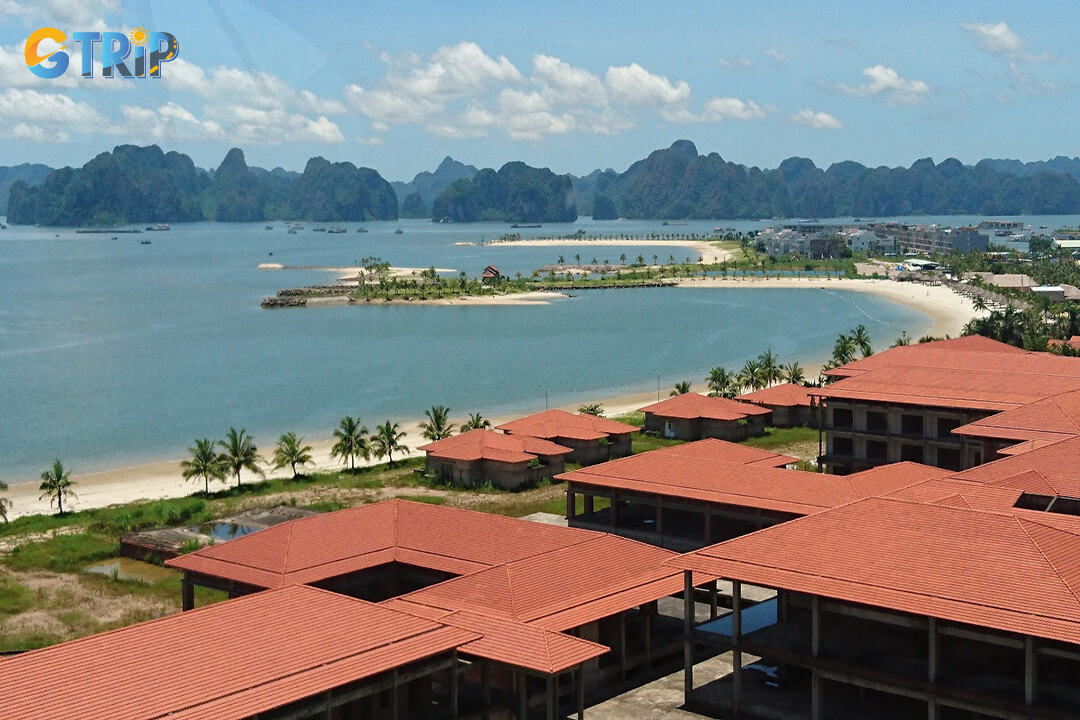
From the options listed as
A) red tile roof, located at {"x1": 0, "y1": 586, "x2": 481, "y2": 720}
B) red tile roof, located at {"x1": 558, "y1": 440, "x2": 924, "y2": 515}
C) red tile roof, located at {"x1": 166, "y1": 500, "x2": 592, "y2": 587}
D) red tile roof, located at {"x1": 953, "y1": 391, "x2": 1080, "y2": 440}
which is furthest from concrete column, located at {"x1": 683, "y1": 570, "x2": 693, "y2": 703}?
red tile roof, located at {"x1": 953, "y1": 391, "x2": 1080, "y2": 440}

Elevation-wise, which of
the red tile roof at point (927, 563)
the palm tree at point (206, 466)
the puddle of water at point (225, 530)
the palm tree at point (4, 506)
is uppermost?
the red tile roof at point (927, 563)

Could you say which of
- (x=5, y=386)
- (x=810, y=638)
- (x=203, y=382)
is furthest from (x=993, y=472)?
(x=5, y=386)

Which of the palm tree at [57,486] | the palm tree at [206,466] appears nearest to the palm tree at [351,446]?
the palm tree at [206,466]

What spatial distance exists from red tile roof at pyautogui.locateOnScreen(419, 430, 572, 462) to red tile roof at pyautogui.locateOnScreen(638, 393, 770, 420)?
9.28m

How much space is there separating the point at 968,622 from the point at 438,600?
34.2ft

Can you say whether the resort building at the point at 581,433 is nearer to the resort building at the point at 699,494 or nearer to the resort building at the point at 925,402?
the resort building at the point at 925,402

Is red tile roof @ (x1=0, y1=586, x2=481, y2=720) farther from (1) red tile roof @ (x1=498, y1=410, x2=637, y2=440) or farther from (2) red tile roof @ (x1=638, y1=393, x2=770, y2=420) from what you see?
(2) red tile roof @ (x1=638, y1=393, x2=770, y2=420)

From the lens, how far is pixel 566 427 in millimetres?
56250

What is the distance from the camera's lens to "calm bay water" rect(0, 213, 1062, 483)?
76938 millimetres

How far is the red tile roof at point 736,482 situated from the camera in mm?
34812

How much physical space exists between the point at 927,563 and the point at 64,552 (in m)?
29.3

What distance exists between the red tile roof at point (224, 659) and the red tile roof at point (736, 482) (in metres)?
13.0

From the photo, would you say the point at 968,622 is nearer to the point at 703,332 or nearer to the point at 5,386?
the point at 5,386

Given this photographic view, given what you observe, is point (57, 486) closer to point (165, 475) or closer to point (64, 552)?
point (64, 552)
